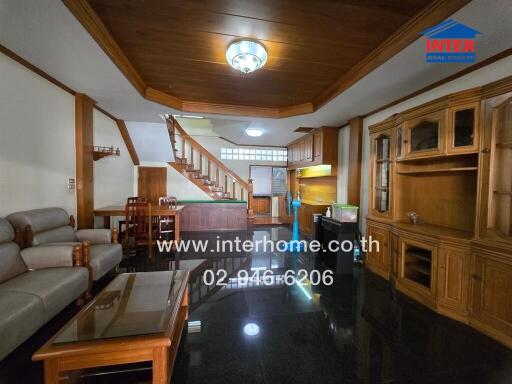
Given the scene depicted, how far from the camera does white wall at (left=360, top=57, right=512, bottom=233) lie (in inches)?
84.4

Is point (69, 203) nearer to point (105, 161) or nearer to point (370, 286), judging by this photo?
point (105, 161)

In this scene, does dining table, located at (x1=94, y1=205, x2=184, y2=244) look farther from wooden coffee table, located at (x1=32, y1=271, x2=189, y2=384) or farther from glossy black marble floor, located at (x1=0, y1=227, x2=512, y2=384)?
wooden coffee table, located at (x1=32, y1=271, x2=189, y2=384)

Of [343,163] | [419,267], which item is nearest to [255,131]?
[343,163]

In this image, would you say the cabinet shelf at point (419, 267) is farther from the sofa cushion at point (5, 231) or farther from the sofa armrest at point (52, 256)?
the sofa cushion at point (5, 231)

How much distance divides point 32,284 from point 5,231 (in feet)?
2.23

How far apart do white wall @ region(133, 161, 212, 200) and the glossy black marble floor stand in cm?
391

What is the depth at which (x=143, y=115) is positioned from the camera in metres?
4.30

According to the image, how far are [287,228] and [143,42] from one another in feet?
17.8

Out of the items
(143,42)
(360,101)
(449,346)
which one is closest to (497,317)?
(449,346)

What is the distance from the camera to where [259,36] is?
2094 mm

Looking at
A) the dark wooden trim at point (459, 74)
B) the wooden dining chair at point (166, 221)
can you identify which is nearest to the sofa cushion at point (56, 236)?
the wooden dining chair at point (166, 221)

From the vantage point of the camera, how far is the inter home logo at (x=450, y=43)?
5.84 feet

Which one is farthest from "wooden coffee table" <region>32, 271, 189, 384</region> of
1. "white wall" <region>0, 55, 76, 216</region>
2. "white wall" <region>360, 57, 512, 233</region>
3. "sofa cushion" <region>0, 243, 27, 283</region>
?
"white wall" <region>360, 57, 512, 233</region>

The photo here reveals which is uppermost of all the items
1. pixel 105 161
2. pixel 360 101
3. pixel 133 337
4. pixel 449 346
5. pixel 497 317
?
pixel 360 101
